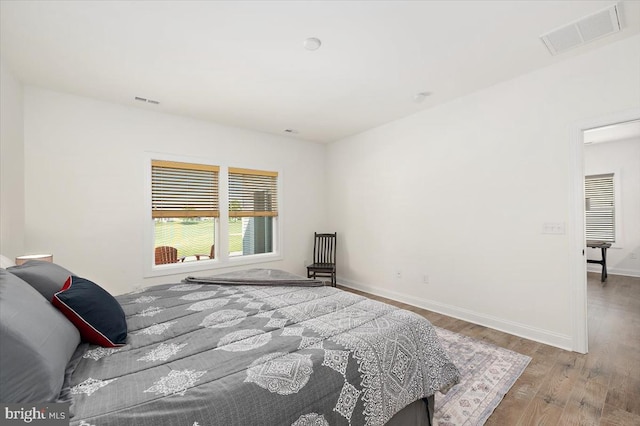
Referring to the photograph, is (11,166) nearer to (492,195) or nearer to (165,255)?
(165,255)

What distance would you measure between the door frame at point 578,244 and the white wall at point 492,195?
40mm

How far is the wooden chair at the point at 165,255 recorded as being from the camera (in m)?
3.88

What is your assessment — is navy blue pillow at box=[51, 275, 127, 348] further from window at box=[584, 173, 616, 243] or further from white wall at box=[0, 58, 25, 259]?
window at box=[584, 173, 616, 243]

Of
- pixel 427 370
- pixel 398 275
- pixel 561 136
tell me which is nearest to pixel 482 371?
pixel 427 370

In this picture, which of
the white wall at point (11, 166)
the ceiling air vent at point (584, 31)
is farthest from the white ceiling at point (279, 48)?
the white wall at point (11, 166)

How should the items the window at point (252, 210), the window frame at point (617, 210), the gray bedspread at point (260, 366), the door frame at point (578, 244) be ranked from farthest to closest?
the window frame at point (617, 210) → the window at point (252, 210) → the door frame at point (578, 244) → the gray bedspread at point (260, 366)

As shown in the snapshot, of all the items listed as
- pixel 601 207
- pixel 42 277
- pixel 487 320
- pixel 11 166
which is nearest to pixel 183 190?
pixel 11 166

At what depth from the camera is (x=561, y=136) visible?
2.71 meters

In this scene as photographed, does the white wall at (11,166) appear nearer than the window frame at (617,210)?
Yes

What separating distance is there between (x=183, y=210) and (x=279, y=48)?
2.66m

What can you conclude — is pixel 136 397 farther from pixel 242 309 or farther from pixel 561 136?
pixel 561 136

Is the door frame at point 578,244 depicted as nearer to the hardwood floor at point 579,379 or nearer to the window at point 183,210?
the hardwood floor at point 579,379

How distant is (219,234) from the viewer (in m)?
4.31

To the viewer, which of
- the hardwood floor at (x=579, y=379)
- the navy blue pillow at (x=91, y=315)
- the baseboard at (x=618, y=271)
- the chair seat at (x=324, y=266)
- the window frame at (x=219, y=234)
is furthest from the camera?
the baseboard at (x=618, y=271)
